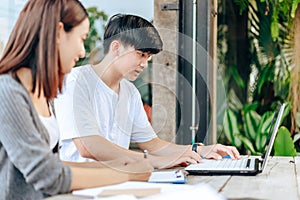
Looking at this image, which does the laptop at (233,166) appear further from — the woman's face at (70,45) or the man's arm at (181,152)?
the woman's face at (70,45)

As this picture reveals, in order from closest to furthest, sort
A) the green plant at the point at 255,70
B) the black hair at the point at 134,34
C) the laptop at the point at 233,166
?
the laptop at the point at 233,166 → the black hair at the point at 134,34 → the green plant at the point at 255,70

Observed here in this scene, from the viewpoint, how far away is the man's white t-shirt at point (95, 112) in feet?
7.30

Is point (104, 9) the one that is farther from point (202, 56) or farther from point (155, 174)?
point (155, 174)

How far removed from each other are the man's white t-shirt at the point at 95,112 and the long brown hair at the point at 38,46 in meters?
0.60

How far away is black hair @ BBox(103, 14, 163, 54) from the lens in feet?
7.84

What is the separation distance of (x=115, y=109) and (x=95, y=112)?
13cm

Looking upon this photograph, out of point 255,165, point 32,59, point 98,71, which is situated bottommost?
point 255,165

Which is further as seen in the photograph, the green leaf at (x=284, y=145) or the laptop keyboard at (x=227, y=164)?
the green leaf at (x=284, y=145)

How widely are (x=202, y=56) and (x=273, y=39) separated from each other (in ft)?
5.56

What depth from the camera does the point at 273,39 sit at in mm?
5098

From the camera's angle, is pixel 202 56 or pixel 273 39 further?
pixel 273 39

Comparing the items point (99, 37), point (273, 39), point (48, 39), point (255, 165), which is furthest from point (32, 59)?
point (273, 39)

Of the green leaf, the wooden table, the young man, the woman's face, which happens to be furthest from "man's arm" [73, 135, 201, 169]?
the green leaf

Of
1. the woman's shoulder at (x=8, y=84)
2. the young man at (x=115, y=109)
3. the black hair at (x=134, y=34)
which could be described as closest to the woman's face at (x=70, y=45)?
the woman's shoulder at (x=8, y=84)
